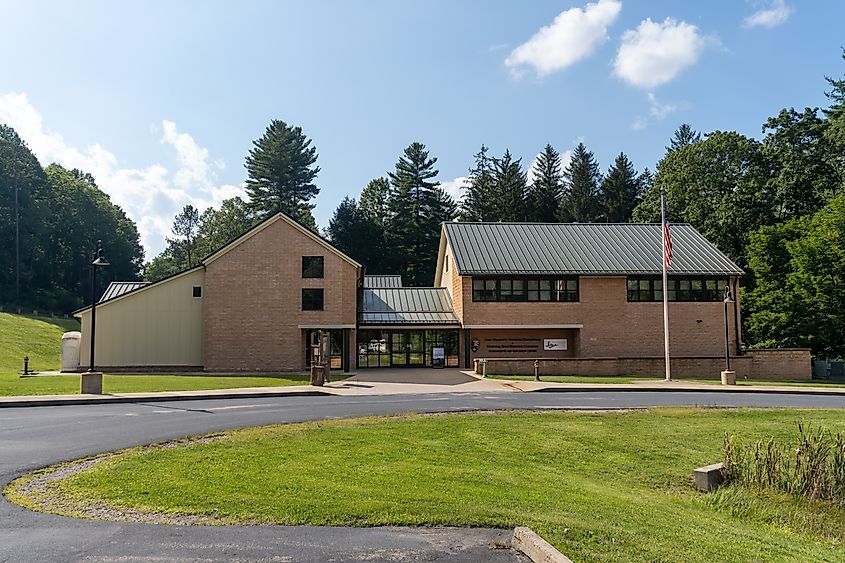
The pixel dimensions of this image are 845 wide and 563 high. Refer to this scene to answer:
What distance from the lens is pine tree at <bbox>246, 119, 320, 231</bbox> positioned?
76.8 metres

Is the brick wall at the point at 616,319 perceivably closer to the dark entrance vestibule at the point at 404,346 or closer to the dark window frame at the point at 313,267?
the dark entrance vestibule at the point at 404,346

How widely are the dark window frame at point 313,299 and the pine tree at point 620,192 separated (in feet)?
159

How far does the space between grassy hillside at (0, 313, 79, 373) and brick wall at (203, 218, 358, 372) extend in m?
13.4

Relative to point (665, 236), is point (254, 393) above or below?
below

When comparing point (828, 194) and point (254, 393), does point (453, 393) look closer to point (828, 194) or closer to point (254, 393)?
point (254, 393)

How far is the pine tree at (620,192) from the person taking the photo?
77.9 metres

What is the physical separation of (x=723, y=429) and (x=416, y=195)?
63950 mm

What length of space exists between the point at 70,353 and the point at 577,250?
3060 centimetres

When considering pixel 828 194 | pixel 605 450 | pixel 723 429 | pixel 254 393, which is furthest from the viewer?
pixel 828 194

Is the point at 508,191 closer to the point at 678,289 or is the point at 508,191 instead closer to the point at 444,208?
the point at 444,208

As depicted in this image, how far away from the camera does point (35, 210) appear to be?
78.9 metres

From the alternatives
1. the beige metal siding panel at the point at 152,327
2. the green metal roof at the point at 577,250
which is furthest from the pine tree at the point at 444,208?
the beige metal siding panel at the point at 152,327

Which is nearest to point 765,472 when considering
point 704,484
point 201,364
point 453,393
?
point 704,484

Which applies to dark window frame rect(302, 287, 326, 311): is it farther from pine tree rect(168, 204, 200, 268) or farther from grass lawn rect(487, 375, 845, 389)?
pine tree rect(168, 204, 200, 268)
